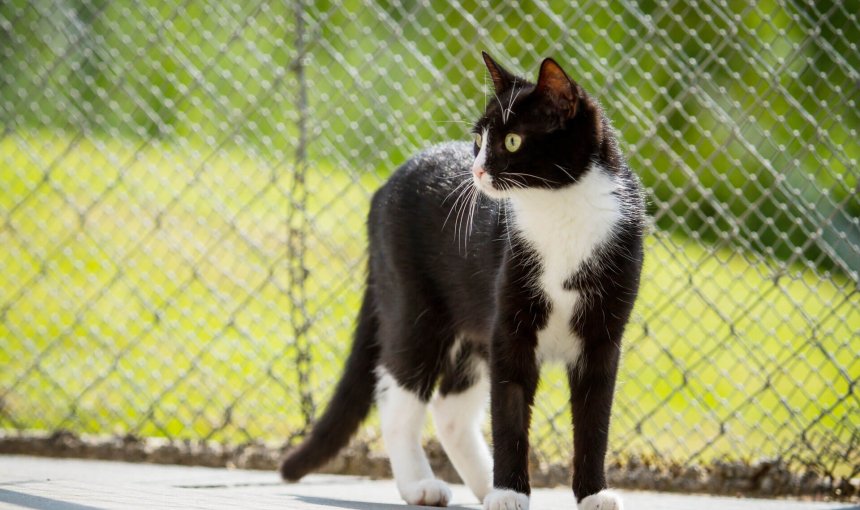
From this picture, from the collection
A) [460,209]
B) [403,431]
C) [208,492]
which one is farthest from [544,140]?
[208,492]

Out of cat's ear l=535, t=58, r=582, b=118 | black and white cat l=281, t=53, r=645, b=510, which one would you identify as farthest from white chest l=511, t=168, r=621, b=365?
cat's ear l=535, t=58, r=582, b=118

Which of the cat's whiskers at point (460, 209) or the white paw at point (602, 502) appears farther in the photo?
the cat's whiskers at point (460, 209)

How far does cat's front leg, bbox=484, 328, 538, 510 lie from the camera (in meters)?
2.41

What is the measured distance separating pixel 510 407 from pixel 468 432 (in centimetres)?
52

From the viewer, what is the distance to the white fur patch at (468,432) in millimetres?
2900

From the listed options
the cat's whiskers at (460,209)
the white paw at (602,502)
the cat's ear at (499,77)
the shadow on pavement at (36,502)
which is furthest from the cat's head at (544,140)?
the shadow on pavement at (36,502)

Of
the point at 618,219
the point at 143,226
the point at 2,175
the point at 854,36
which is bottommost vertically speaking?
the point at 2,175

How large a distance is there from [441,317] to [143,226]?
2.35m

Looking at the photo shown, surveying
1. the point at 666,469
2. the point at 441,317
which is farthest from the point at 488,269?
the point at 666,469

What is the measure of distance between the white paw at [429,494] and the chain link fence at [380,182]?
2.09 ft

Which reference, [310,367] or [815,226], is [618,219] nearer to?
[815,226]

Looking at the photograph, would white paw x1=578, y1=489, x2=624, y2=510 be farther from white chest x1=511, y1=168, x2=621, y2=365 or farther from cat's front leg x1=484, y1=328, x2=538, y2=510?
white chest x1=511, y1=168, x2=621, y2=365

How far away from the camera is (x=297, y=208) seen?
3535 millimetres

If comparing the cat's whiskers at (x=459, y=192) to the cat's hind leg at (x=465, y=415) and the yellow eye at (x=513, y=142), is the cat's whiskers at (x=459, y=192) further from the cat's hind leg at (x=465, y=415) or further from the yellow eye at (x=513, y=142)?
the cat's hind leg at (x=465, y=415)
